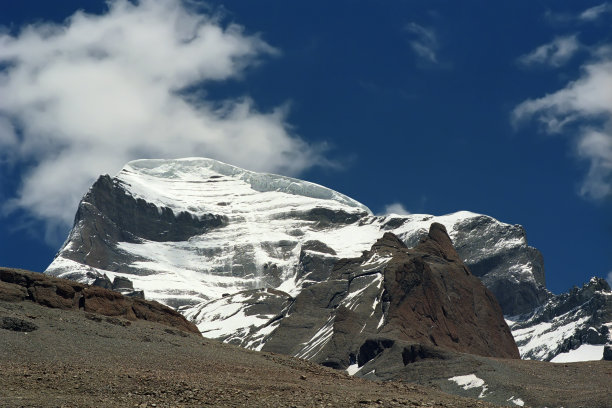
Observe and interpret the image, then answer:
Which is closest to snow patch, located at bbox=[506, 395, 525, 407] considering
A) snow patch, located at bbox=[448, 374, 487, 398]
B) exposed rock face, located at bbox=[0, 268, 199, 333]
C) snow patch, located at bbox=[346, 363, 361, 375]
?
snow patch, located at bbox=[448, 374, 487, 398]

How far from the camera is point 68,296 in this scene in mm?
103625

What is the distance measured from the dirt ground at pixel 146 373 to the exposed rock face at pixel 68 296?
2.19 metres

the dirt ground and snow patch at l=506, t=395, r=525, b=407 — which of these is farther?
snow patch at l=506, t=395, r=525, b=407

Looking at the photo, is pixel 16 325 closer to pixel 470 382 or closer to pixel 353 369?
pixel 470 382

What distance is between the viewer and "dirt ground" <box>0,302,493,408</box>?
6544 cm

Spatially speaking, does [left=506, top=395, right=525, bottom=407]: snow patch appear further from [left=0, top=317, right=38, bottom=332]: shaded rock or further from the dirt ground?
[left=0, top=317, right=38, bottom=332]: shaded rock

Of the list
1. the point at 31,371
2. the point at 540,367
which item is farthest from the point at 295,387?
the point at 540,367

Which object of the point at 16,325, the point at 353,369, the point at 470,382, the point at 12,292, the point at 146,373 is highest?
the point at 353,369

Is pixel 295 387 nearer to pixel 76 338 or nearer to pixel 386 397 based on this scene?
pixel 386 397

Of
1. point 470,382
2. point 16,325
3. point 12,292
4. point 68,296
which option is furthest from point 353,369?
point 16,325

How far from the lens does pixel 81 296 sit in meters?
106

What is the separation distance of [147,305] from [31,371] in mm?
44014

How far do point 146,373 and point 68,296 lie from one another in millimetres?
31128

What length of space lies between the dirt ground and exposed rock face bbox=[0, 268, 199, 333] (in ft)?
7.20
